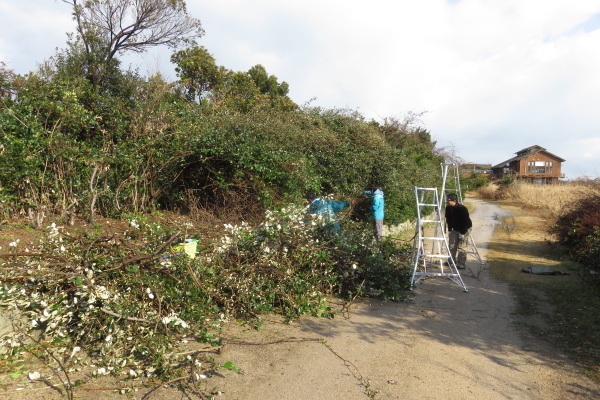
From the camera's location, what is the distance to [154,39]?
60.5ft

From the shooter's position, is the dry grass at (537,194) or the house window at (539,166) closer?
the dry grass at (537,194)

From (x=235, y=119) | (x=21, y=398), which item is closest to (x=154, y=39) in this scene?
(x=235, y=119)

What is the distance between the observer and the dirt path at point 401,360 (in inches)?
165

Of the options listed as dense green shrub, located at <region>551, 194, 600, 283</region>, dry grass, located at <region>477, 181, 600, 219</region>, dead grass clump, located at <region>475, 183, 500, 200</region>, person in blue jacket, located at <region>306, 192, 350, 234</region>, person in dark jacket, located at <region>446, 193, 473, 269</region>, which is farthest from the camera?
dead grass clump, located at <region>475, 183, 500, 200</region>

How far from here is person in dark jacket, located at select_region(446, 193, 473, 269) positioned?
9.50 metres

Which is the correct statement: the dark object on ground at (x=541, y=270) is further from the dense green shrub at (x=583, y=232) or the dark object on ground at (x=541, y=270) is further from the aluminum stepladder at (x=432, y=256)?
the aluminum stepladder at (x=432, y=256)

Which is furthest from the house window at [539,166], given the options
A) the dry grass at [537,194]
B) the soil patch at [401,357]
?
the soil patch at [401,357]

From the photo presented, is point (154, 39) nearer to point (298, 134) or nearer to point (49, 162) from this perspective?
point (298, 134)

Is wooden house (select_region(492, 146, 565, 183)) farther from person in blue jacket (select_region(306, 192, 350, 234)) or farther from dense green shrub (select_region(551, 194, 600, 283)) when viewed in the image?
person in blue jacket (select_region(306, 192, 350, 234))

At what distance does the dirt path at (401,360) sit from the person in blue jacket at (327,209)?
165cm

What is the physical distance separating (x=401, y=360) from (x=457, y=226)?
17.5 ft

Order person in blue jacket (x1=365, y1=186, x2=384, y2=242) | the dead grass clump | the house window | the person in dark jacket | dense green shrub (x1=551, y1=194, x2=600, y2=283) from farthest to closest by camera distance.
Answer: the house window, the dead grass clump, person in blue jacket (x1=365, y1=186, x2=384, y2=242), the person in dark jacket, dense green shrub (x1=551, y1=194, x2=600, y2=283)

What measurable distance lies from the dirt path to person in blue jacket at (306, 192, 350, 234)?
1.65 meters

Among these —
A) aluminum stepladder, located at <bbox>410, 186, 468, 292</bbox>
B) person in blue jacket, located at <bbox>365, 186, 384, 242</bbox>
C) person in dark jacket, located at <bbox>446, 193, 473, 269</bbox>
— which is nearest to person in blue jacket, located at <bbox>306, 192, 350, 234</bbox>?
person in blue jacket, located at <bbox>365, 186, 384, 242</bbox>
